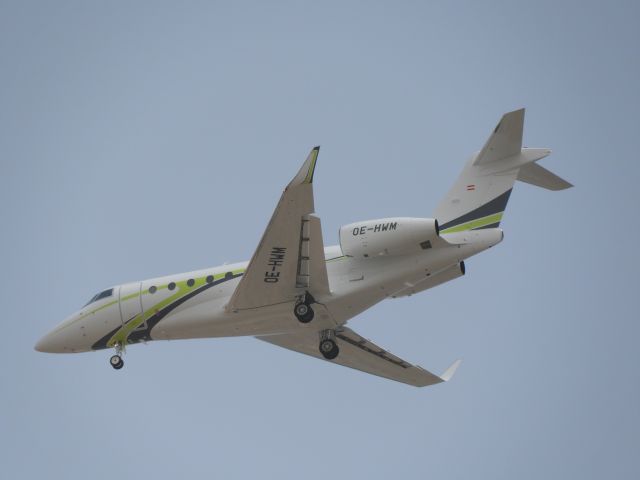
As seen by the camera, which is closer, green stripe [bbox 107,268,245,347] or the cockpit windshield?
green stripe [bbox 107,268,245,347]

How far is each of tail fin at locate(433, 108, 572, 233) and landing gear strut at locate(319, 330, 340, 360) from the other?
448 cm

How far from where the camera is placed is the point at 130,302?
2659 cm

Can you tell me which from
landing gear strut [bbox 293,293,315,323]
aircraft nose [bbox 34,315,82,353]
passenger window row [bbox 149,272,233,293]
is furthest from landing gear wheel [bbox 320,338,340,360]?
aircraft nose [bbox 34,315,82,353]

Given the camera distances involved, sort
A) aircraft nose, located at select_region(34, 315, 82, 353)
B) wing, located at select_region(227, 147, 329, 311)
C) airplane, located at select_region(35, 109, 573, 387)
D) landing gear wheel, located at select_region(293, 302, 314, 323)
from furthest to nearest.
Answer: aircraft nose, located at select_region(34, 315, 82, 353) → landing gear wheel, located at select_region(293, 302, 314, 323) → airplane, located at select_region(35, 109, 573, 387) → wing, located at select_region(227, 147, 329, 311)

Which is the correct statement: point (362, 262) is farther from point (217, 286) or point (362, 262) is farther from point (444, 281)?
point (217, 286)

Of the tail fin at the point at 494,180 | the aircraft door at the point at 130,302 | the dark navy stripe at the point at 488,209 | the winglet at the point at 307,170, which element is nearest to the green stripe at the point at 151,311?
the aircraft door at the point at 130,302

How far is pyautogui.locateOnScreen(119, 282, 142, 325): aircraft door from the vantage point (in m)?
26.5

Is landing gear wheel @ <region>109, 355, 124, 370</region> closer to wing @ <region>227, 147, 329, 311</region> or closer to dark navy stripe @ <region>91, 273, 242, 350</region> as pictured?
dark navy stripe @ <region>91, 273, 242, 350</region>

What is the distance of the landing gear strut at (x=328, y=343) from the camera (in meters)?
26.0

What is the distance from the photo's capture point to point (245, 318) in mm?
25016

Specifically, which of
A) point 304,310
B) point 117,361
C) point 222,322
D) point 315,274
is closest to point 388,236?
point 315,274

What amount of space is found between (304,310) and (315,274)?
1.06 metres

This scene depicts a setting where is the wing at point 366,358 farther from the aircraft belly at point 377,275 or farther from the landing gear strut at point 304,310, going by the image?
the landing gear strut at point 304,310

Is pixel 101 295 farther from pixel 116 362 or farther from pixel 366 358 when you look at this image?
pixel 366 358
